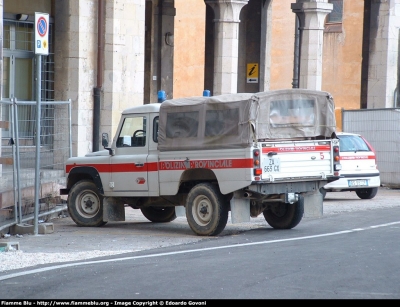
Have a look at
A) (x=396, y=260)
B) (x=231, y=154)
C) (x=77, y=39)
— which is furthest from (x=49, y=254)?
(x=77, y=39)

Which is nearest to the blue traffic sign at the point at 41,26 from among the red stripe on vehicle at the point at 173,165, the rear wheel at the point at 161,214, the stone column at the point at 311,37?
the red stripe on vehicle at the point at 173,165

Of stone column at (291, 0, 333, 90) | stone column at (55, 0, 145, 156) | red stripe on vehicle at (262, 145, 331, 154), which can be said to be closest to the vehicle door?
red stripe on vehicle at (262, 145, 331, 154)

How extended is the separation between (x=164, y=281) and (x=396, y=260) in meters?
3.15

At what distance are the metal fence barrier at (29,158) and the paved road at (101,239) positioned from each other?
0.52 m

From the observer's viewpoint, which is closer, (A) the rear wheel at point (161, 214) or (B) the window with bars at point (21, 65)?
(A) the rear wheel at point (161, 214)

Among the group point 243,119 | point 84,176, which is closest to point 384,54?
A: point 84,176

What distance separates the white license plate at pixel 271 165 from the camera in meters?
14.2

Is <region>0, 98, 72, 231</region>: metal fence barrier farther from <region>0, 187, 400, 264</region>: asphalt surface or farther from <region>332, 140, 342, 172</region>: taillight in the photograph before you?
<region>332, 140, 342, 172</region>: taillight

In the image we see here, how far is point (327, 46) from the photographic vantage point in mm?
48625

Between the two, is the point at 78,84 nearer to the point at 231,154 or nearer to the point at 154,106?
the point at 154,106

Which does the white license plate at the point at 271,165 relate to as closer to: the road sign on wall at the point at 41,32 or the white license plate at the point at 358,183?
the road sign on wall at the point at 41,32

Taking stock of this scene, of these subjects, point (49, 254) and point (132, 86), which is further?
point (132, 86)

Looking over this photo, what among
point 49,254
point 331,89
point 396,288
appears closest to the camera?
point 396,288

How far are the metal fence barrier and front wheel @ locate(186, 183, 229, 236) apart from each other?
2396 millimetres
